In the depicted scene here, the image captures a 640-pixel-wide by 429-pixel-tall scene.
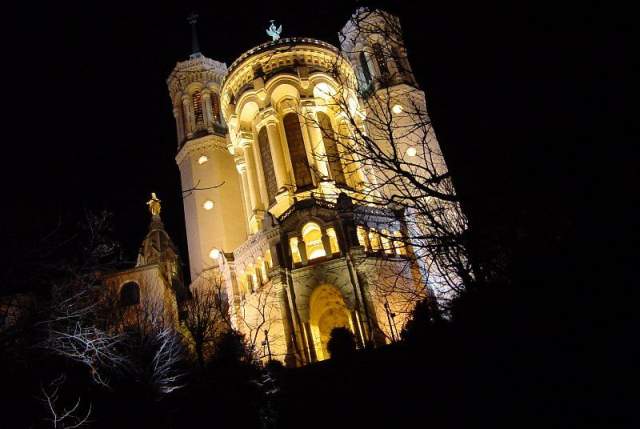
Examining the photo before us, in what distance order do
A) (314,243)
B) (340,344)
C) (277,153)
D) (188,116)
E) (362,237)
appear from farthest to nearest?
1. (188,116)
2. (277,153)
3. (314,243)
4. (362,237)
5. (340,344)

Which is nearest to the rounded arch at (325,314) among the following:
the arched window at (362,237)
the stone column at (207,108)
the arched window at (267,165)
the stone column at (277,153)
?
the arched window at (362,237)

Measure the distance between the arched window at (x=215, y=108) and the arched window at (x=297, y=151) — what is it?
35.5 ft

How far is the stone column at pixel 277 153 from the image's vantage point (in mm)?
31594

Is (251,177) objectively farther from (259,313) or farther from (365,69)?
(365,69)

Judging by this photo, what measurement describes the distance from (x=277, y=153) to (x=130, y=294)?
13.6 metres

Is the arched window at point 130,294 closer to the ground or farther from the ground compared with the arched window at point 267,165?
closer to the ground

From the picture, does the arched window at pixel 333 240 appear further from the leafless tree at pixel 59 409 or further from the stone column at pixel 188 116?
the stone column at pixel 188 116

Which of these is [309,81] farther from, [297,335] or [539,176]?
[539,176]

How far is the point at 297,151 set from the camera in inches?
1294

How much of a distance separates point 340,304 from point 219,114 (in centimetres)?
2361

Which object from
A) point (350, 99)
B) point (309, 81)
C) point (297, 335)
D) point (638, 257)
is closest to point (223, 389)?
point (297, 335)

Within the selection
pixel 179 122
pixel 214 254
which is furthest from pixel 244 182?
pixel 179 122

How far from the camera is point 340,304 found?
87.9 ft

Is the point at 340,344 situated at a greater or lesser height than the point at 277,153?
lesser
